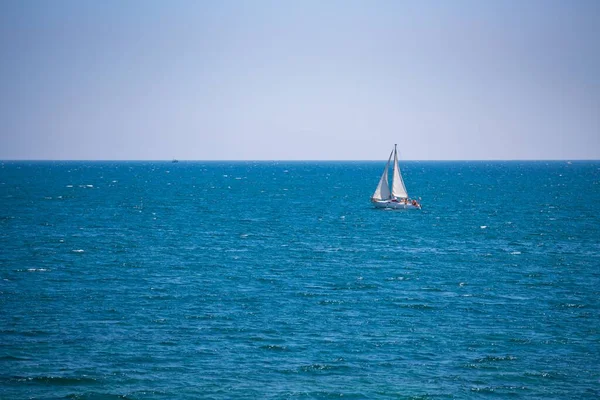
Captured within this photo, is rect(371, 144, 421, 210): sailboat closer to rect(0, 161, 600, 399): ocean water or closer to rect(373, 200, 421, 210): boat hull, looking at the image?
rect(373, 200, 421, 210): boat hull

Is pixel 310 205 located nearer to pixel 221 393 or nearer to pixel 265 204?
pixel 265 204

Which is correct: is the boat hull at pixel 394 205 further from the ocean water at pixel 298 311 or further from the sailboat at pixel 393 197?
the ocean water at pixel 298 311

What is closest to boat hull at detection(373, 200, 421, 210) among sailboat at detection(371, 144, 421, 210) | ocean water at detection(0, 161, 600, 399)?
sailboat at detection(371, 144, 421, 210)

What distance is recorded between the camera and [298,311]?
52.1 metres

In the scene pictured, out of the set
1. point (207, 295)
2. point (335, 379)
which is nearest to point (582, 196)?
point (207, 295)

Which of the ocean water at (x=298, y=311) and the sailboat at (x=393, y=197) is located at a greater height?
the sailboat at (x=393, y=197)

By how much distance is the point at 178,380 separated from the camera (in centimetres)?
3741

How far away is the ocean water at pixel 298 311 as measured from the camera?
123 feet

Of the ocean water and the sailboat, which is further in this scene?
the sailboat

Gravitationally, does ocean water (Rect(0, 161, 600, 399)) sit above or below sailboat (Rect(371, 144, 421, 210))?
below

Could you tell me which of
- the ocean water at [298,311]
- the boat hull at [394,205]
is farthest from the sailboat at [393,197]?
the ocean water at [298,311]

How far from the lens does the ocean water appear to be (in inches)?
1476

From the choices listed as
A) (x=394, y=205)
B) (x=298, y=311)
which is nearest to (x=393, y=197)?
(x=394, y=205)

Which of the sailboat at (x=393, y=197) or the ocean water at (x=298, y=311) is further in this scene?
the sailboat at (x=393, y=197)
